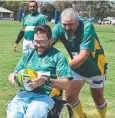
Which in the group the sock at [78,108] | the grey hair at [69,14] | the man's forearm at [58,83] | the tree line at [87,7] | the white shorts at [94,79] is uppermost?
the grey hair at [69,14]

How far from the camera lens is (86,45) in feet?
18.5

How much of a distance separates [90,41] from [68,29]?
0.37 metres

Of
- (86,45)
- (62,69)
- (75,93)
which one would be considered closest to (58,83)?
(62,69)

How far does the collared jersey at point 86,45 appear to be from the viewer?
18.6ft

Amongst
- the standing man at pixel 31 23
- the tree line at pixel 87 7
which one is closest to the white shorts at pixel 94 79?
the standing man at pixel 31 23

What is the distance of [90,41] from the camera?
568 cm

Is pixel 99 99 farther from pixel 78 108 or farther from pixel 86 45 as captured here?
pixel 86 45

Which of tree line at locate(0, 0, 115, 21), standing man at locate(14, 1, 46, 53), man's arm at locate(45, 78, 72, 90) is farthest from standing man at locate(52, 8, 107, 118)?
tree line at locate(0, 0, 115, 21)

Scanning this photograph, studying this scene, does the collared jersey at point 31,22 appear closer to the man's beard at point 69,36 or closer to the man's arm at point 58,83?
the man's beard at point 69,36

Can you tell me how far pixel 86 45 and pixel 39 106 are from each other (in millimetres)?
1316

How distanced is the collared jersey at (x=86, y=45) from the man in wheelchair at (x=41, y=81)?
2.79ft

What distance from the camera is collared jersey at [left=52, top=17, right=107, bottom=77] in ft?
18.6

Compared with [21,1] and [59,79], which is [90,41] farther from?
[21,1]

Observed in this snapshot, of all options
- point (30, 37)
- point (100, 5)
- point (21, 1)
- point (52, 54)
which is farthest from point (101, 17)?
point (52, 54)
